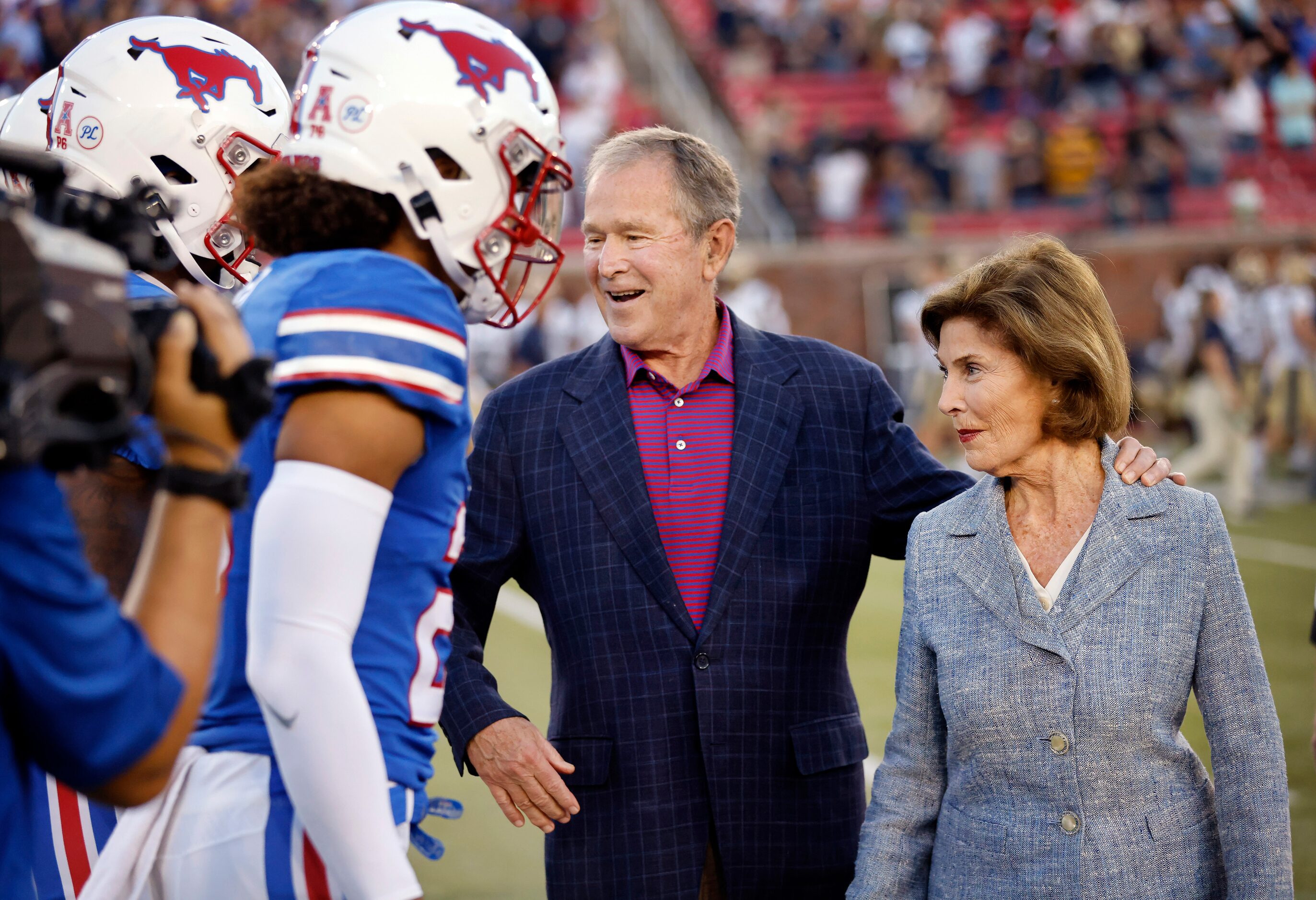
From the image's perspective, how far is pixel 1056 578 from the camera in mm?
2494

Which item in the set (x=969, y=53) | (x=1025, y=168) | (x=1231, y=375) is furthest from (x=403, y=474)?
(x=969, y=53)

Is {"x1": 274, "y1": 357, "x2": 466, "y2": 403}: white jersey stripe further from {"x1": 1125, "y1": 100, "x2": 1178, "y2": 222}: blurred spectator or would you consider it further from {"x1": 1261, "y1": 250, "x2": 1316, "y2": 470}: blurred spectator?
{"x1": 1125, "y1": 100, "x2": 1178, "y2": 222}: blurred spectator

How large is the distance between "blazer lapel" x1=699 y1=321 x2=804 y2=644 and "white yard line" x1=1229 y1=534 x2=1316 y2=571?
743 cm

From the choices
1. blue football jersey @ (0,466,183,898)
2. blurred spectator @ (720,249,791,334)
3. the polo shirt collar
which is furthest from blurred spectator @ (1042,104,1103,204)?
blue football jersey @ (0,466,183,898)

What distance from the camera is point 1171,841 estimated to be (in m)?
2.30

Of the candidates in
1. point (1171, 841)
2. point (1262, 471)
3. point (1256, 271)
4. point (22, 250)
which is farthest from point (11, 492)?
point (1256, 271)

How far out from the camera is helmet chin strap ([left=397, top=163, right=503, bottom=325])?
1.89m

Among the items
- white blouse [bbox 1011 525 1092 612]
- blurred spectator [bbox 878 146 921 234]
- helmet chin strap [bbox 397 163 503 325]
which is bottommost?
white blouse [bbox 1011 525 1092 612]

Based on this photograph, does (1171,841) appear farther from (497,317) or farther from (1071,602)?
(497,317)

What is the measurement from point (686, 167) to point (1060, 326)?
988mm

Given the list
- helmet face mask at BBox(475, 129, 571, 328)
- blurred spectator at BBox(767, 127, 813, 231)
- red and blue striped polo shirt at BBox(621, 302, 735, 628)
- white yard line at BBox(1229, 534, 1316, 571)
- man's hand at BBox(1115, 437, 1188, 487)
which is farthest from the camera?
blurred spectator at BBox(767, 127, 813, 231)

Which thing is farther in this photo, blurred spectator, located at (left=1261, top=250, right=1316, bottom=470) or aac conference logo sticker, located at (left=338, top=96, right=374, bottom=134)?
blurred spectator, located at (left=1261, top=250, right=1316, bottom=470)

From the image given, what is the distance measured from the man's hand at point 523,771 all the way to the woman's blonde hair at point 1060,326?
115 cm

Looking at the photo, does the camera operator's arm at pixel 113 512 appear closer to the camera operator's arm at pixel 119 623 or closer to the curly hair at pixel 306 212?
Result: the curly hair at pixel 306 212
